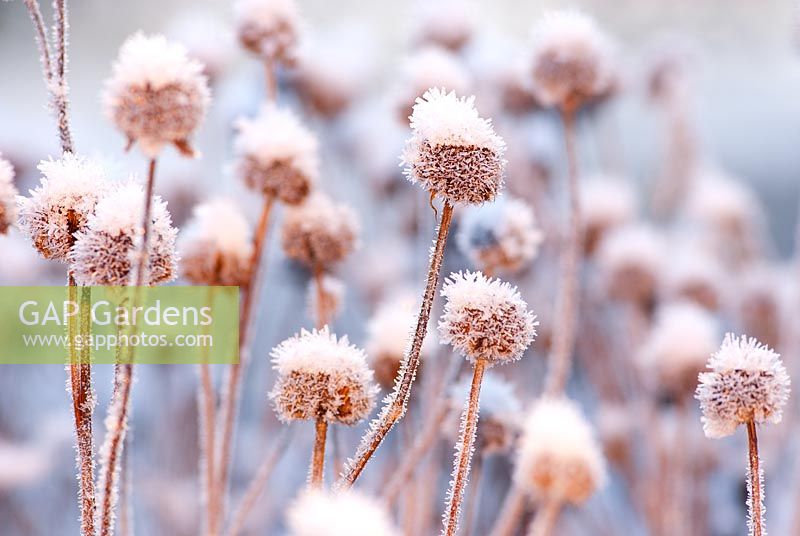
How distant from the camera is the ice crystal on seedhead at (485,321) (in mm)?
297

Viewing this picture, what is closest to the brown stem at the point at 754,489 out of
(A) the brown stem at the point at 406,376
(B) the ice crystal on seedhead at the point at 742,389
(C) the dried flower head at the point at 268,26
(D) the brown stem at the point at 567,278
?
(B) the ice crystal on seedhead at the point at 742,389

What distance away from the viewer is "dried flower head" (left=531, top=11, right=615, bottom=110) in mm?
529

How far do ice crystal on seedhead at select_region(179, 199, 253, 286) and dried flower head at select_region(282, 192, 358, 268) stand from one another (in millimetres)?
25

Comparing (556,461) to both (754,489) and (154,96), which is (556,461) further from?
(154,96)

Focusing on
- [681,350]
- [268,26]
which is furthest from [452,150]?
[681,350]

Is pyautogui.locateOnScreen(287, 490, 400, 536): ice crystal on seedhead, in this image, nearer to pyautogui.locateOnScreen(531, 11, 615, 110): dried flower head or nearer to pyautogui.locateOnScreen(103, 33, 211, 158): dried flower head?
pyautogui.locateOnScreen(103, 33, 211, 158): dried flower head

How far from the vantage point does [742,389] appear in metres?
0.30

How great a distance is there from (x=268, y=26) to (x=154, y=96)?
9.8 inches

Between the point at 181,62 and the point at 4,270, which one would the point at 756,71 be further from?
the point at 181,62

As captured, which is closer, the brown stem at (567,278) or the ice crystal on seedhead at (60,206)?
the ice crystal on seedhead at (60,206)

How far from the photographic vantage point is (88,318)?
0.98 ft

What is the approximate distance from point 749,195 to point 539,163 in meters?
0.26

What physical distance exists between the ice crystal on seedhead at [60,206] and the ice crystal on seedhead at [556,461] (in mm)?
245

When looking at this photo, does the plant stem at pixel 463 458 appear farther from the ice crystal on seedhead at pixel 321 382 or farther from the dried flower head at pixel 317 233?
the dried flower head at pixel 317 233
